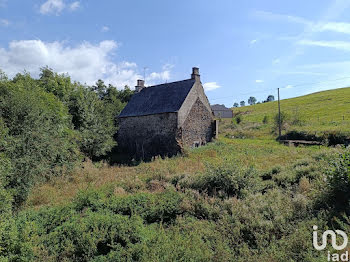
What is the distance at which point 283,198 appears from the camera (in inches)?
291

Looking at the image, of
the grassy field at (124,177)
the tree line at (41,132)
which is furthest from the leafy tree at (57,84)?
the grassy field at (124,177)

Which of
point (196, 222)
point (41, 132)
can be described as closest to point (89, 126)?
point (41, 132)

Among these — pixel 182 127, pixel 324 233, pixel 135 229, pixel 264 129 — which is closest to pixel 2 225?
pixel 135 229

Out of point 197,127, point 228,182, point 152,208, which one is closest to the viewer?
point 152,208

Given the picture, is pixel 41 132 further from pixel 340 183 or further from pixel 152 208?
pixel 340 183

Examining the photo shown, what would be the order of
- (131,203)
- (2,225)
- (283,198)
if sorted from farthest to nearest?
(131,203) < (283,198) < (2,225)

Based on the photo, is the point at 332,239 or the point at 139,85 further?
the point at 139,85

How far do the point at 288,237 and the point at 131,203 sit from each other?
17.2 ft

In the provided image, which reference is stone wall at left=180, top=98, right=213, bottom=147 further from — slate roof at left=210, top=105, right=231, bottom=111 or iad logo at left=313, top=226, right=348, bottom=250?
slate roof at left=210, top=105, right=231, bottom=111

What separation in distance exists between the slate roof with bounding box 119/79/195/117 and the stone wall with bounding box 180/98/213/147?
66.9 inches

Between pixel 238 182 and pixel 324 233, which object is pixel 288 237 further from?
pixel 238 182

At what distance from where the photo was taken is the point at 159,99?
22562 millimetres

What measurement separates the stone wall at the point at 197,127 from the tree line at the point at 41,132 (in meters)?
7.33

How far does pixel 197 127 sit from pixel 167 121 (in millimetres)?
3267
